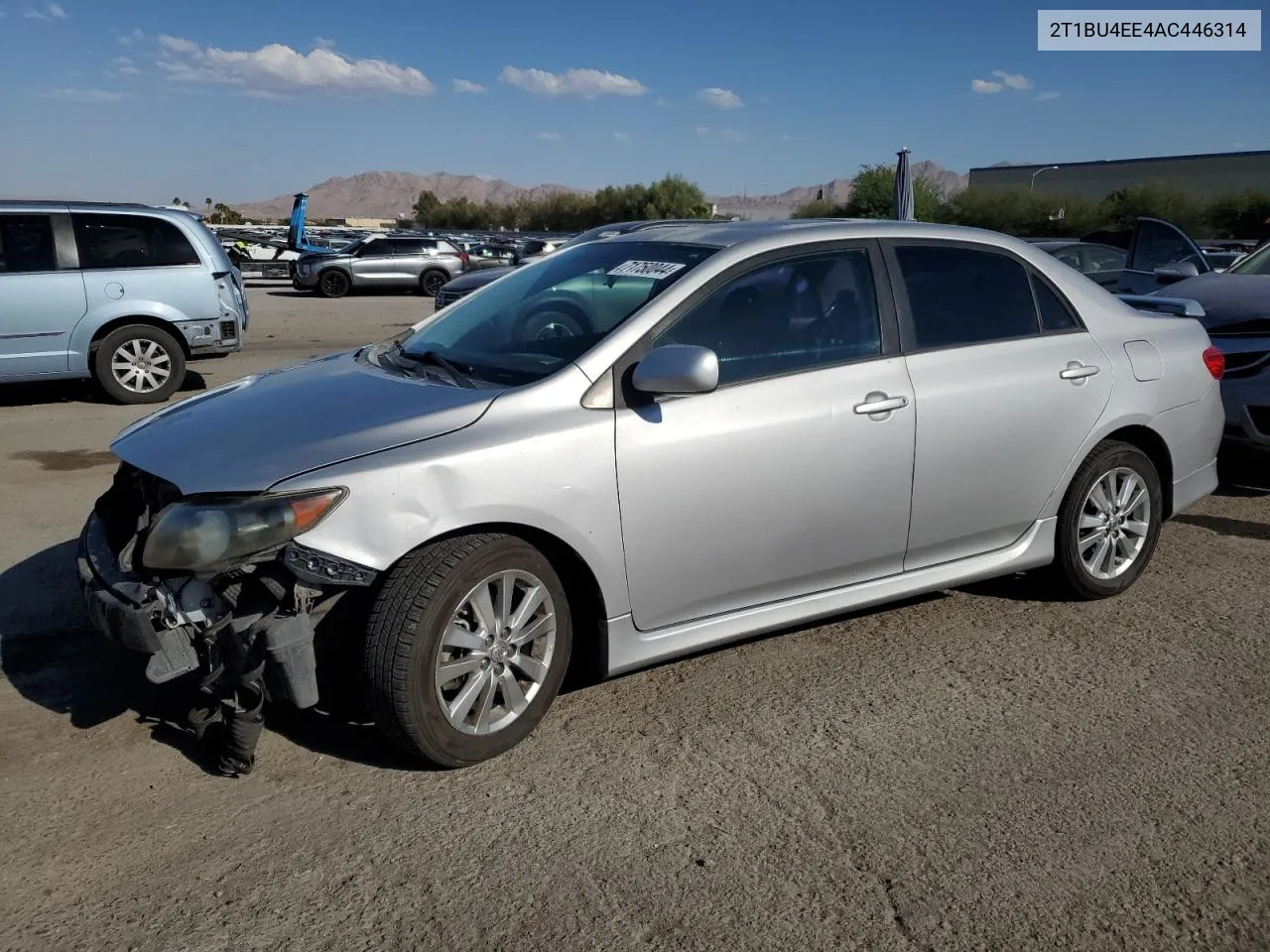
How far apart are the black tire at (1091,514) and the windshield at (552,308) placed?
1.96 metres

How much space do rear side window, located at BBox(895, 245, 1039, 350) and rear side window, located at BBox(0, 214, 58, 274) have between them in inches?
316

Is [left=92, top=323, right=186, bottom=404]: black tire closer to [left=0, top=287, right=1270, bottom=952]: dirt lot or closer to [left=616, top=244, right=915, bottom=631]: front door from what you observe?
[left=0, top=287, right=1270, bottom=952]: dirt lot

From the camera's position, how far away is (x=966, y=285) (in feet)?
14.7

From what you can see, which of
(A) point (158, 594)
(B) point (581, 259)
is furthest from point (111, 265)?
(A) point (158, 594)

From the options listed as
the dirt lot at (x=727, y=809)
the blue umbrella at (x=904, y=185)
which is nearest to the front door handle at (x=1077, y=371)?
the dirt lot at (x=727, y=809)

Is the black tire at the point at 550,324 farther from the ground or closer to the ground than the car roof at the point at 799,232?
closer to the ground

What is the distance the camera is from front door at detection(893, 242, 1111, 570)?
4.20m

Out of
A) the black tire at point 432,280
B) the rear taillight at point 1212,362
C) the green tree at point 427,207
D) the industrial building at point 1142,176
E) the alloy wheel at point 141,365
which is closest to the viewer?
the rear taillight at point 1212,362

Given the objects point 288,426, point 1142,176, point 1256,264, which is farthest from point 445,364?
point 1142,176

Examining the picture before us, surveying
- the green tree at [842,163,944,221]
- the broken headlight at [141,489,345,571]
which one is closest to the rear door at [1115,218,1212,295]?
the broken headlight at [141,489,345,571]

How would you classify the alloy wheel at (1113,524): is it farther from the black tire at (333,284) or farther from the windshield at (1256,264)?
the black tire at (333,284)

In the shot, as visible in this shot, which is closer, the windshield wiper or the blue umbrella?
the windshield wiper

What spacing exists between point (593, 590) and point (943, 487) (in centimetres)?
152

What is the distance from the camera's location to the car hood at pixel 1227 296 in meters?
6.90
